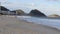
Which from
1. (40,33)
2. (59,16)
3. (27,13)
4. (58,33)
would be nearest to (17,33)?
(40,33)

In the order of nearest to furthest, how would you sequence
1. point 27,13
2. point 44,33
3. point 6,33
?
1. point 6,33
2. point 44,33
3. point 27,13

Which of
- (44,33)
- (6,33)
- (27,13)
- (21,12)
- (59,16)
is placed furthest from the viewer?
(21,12)

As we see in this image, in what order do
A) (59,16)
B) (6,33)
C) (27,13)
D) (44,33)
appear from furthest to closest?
(27,13)
(59,16)
(44,33)
(6,33)

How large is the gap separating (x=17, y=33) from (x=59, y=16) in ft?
65.5

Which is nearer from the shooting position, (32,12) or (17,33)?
(17,33)

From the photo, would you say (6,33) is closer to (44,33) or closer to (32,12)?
(44,33)

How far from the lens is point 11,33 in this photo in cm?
906

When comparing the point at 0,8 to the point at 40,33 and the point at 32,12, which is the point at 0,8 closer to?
the point at 32,12

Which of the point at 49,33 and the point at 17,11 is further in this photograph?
the point at 17,11

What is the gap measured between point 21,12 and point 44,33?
25.2 metres

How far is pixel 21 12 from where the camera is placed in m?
34.7

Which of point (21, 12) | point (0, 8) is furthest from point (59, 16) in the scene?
point (0, 8)

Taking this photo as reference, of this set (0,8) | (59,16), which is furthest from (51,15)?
(0,8)

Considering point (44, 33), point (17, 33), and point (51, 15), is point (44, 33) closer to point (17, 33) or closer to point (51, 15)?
point (17, 33)
